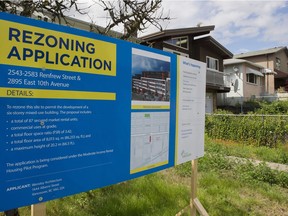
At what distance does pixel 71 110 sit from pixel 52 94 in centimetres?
19

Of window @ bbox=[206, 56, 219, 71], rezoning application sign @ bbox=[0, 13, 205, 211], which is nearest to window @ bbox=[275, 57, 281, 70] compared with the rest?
window @ bbox=[206, 56, 219, 71]

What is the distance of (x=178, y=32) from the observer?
2008cm

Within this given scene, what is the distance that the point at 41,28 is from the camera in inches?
75.1

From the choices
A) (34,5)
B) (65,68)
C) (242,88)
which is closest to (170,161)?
(65,68)

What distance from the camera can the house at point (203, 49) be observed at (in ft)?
67.0

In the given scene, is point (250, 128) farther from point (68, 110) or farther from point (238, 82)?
point (238, 82)

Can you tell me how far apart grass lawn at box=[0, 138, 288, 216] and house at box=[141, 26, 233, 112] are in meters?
13.9

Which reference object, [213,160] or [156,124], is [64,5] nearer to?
[156,124]

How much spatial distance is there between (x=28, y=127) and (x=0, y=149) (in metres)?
0.20

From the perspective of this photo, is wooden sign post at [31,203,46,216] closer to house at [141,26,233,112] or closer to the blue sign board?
the blue sign board

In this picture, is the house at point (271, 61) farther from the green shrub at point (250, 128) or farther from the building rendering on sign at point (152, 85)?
the building rendering on sign at point (152, 85)

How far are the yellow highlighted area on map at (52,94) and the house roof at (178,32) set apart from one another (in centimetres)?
1549

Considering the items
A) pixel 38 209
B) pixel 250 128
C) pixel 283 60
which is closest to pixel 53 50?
pixel 38 209

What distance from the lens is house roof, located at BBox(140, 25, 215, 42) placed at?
18484 mm
